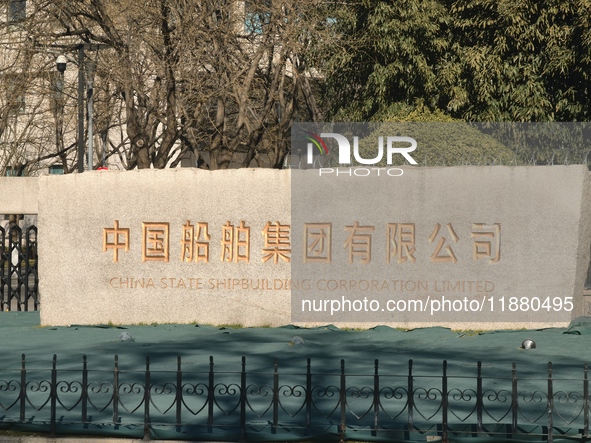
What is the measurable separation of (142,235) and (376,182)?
11.9 feet

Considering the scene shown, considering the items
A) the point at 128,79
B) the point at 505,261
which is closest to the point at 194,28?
the point at 128,79

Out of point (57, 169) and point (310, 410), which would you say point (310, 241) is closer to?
point (310, 410)

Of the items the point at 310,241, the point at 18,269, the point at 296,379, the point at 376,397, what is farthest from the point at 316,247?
the point at 376,397

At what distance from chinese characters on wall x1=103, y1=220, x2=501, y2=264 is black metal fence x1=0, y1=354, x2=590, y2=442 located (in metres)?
4.61

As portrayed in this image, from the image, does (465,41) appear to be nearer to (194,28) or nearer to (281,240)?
(194,28)

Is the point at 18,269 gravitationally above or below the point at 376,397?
above

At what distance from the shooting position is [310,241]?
15320 millimetres

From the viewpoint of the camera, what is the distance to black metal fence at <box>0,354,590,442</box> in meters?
8.70

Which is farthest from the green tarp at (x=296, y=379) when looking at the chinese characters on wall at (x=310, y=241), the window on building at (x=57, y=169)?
the window on building at (x=57, y=169)

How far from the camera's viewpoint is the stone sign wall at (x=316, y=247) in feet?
49.3

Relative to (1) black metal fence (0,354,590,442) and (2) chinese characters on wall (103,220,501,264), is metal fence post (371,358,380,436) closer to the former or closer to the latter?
(1) black metal fence (0,354,590,442)

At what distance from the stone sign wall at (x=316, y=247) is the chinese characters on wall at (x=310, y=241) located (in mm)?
21

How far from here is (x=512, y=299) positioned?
49.5 ft

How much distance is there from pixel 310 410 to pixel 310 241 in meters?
6.72
